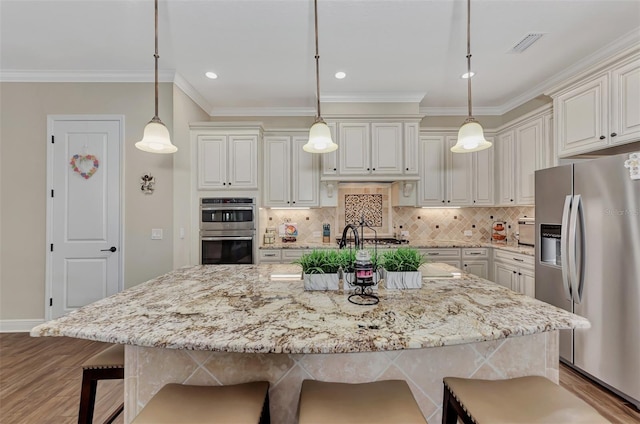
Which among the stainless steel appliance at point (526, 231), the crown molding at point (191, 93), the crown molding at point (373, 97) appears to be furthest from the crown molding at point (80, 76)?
the stainless steel appliance at point (526, 231)

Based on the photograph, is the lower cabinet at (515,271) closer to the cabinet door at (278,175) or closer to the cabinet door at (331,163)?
the cabinet door at (331,163)

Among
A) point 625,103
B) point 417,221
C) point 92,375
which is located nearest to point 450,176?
point 417,221

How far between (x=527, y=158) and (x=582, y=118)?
0.82m

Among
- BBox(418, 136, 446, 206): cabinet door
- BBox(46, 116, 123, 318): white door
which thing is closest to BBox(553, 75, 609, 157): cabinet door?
BBox(418, 136, 446, 206): cabinet door

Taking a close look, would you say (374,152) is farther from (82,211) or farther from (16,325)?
(16,325)

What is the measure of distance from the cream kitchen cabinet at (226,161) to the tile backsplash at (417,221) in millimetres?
705

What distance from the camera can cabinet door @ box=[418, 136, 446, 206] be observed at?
12.7 ft

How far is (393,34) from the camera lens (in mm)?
2422

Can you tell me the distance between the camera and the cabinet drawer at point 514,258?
2981 mm

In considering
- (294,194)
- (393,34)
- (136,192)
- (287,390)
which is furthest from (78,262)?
(393,34)

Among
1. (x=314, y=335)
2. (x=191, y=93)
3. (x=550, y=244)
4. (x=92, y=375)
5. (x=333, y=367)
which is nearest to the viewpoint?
(x=314, y=335)

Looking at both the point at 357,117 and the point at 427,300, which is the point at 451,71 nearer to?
the point at 357,117

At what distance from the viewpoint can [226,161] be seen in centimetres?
354

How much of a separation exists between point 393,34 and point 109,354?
119 inches
